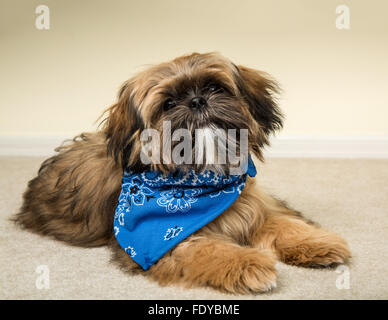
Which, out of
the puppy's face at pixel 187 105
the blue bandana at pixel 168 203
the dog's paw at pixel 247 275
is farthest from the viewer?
the blue bandana at pixel 168 203

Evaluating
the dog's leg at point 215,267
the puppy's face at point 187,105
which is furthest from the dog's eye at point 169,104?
the dog's leg at point 215,267

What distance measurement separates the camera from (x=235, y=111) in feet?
5.54

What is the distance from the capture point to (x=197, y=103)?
1.65m

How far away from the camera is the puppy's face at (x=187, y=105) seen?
65.1 inches

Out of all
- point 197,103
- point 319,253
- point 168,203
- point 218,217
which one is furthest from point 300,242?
point 197,103

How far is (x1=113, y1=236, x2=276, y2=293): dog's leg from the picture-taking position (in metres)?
1.55

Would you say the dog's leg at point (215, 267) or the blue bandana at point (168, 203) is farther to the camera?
the blue bandana at point (168, 203)

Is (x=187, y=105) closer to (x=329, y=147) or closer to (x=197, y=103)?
(x=197, y=103)

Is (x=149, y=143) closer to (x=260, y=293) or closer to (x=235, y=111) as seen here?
(x=235, y=111)

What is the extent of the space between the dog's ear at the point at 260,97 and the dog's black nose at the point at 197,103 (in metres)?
0.19

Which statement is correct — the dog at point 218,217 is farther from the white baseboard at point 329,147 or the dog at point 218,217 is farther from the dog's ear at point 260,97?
the white baseboard at point 329,147

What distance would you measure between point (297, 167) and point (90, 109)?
1.49 meters
